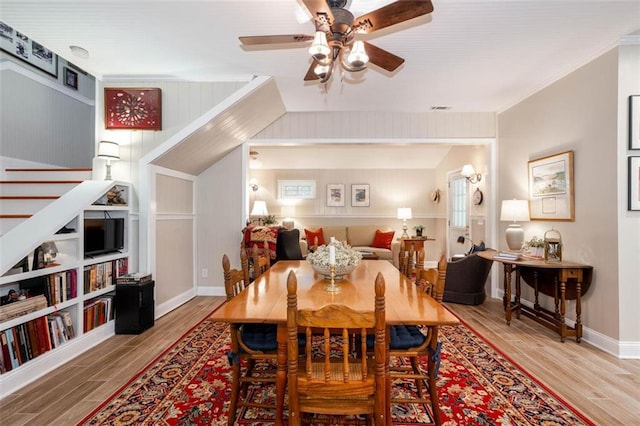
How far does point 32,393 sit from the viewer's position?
6.78 feet

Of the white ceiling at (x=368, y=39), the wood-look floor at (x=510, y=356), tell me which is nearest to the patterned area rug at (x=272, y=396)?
the wood-look floor at (x=510, y=356)

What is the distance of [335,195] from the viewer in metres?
7.09

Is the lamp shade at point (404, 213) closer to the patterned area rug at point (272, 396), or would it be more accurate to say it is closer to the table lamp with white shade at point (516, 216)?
the table lamp with white shade at point (516, 216)

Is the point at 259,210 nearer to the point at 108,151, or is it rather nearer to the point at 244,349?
the point at 108,151

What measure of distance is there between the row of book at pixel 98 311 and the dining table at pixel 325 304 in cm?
Result: 175

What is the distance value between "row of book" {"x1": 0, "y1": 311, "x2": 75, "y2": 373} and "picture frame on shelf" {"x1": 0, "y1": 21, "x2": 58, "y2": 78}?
3.46 meters

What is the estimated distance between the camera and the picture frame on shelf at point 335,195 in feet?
23.2

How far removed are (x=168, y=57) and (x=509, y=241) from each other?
13.8 ft

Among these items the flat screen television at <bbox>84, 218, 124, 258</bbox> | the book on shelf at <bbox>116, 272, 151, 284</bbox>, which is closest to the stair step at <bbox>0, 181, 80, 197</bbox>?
the flat screen television at <bbox>84, 218, 124, 258</bbox>

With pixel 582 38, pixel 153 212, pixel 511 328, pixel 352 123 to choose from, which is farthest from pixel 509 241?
pixel 153 212

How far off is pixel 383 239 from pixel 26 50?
6353 mm

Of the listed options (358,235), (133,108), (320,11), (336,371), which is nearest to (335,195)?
(358,235)

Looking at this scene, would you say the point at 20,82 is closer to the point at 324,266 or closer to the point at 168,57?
the point at 168,57

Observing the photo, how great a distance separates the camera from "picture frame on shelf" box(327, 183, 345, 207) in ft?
23.2
